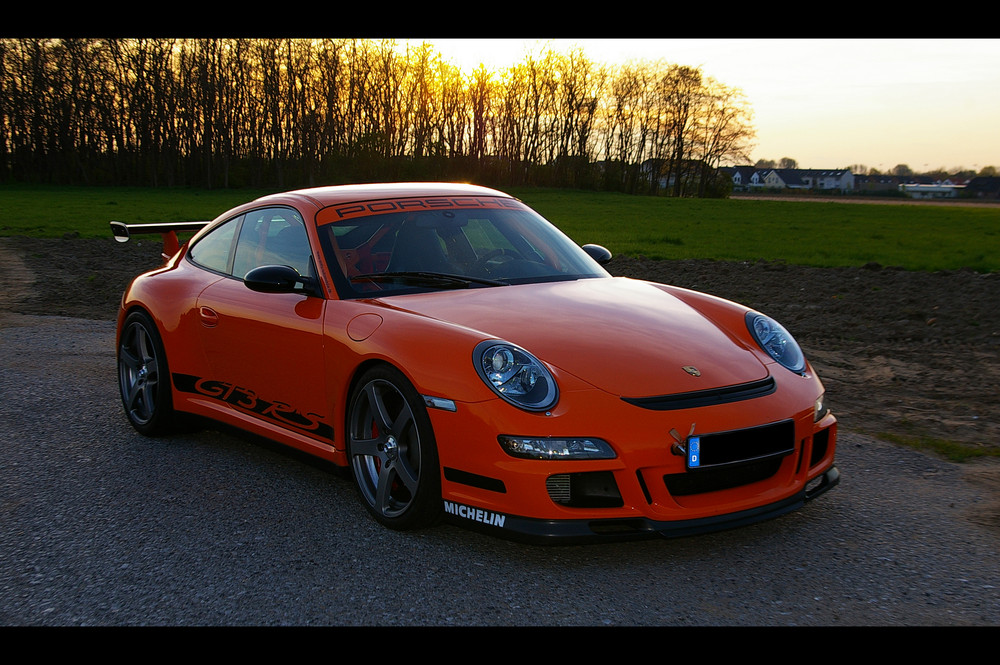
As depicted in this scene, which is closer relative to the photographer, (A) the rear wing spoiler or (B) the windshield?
(B) the windshield

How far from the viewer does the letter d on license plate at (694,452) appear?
3453 mm

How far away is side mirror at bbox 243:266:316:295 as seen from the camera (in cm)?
443

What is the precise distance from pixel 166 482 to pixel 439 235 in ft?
6.31

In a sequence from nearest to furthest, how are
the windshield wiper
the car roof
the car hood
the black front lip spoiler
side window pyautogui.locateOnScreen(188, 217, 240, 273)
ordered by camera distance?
the black front lip spoiler
the car hood
the windshield wiper
the car roof
side window pyautogui.locateOnScreen(188, 217, 240, 273)

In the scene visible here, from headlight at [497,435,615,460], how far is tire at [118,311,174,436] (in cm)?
292

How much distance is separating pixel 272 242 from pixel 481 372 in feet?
6.57

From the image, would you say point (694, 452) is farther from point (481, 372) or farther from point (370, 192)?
point (370, 192)

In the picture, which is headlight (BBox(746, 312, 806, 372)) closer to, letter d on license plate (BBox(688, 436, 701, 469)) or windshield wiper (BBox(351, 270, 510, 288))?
letter d on license plate (BBox(688, 436, 701, 469))

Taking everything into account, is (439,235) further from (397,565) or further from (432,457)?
(397,565)

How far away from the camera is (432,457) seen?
3.71 m

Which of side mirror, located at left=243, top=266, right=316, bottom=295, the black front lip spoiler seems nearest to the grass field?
the black front lip spoiler

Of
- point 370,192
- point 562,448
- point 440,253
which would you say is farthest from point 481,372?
point 370,192
